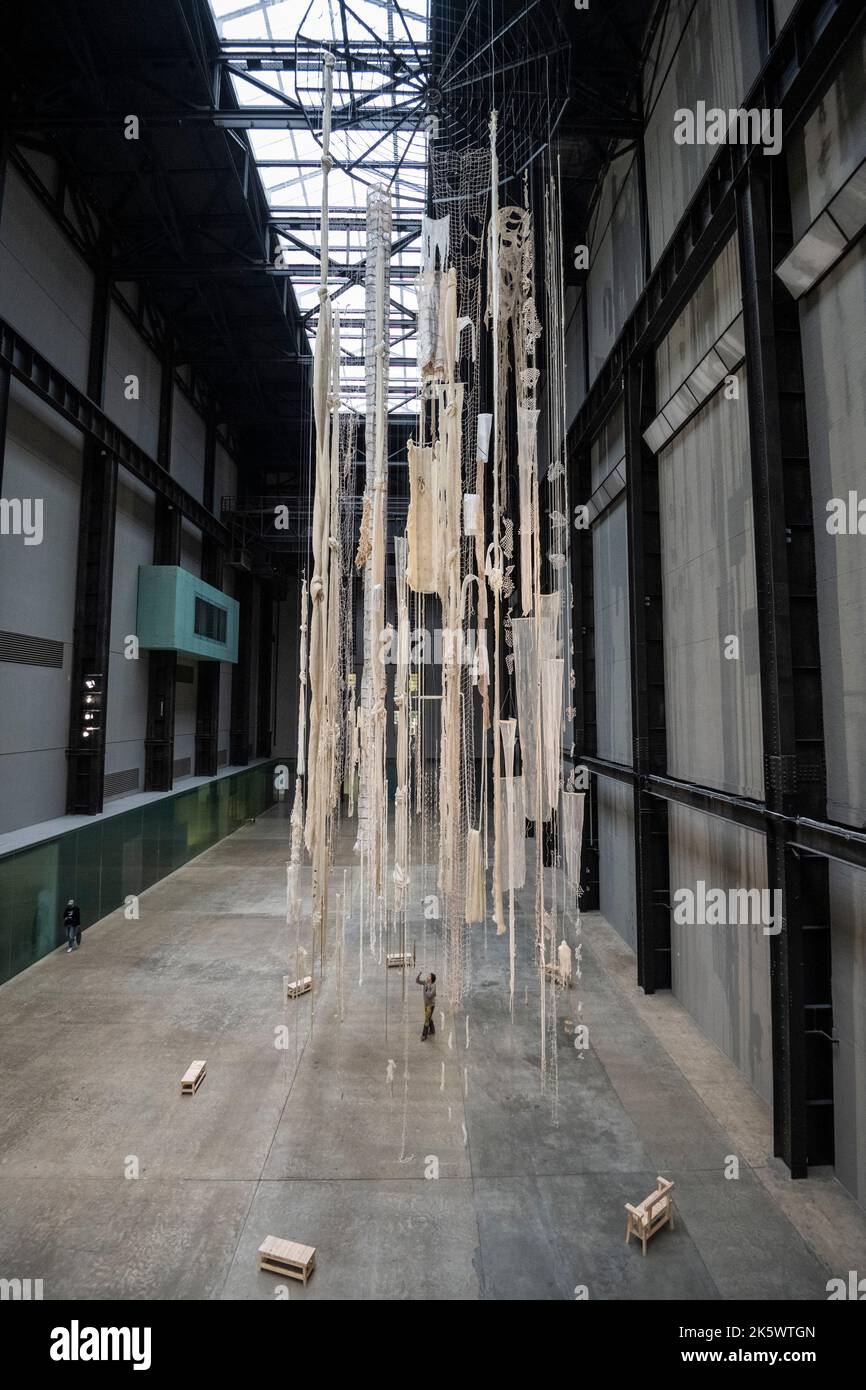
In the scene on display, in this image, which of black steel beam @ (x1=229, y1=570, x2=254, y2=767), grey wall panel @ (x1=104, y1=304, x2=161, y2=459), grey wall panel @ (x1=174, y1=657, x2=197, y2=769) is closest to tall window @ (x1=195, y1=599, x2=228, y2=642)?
grey wall panel @ (x1=174, y1=657, x2=197, y2=769)

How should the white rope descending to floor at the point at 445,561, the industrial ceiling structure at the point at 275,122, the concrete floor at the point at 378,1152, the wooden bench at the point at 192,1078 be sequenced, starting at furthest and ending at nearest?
the wooden bench at the point at 192,1078 → the industrial ceiling structure at the point at 275,122 → the concrete floor at the point at 378,1152 → the white rope descending to floor at the point at 445,561

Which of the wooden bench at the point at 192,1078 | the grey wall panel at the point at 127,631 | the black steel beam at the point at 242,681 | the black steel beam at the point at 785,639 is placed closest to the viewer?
the black steel beam at the point at 785,639

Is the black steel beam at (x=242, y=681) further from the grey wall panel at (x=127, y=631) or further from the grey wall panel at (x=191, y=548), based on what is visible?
the grey wall panel at (x=127, y=631)

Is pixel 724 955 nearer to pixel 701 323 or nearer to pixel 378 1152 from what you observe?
pixel 378 1152

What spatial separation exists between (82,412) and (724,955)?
14.2 meters

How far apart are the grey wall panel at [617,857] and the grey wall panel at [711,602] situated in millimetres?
2286

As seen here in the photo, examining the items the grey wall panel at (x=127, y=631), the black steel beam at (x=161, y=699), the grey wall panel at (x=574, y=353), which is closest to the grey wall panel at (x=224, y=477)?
the black steel beam at (x=161, y=699)

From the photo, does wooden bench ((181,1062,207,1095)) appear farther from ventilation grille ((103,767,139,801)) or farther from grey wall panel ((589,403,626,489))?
grey wall panel ((589,403,626,489))

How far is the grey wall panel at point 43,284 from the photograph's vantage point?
10891mm

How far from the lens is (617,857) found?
1196cm

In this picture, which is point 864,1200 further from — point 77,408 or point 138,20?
point 138,20

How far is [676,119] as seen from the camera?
28.3 ft

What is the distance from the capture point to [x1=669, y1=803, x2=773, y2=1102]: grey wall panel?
22.5 feet

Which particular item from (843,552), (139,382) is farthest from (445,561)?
(139,382)
